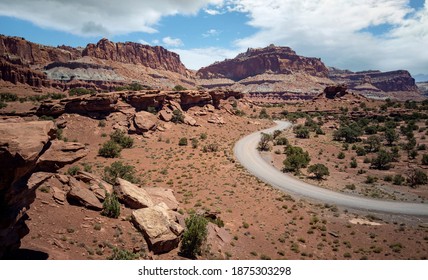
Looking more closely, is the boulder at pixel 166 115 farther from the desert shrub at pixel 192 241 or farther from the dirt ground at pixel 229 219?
the desert shrub at pixel 192 241

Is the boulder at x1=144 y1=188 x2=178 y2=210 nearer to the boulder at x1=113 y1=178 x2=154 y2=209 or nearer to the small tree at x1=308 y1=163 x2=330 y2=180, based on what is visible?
the boulder at x1=113 y1=178 x2=154 y2=209

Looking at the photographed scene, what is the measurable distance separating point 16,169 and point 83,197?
7.28 meters

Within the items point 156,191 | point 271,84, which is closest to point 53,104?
point 156,191

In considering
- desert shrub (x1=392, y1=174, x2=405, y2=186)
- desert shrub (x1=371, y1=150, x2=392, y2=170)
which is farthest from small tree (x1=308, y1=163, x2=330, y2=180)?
desert shrub (x1=371, y1=150, x2=392, y2=170)

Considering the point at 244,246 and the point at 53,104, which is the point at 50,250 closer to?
the point at 244,246

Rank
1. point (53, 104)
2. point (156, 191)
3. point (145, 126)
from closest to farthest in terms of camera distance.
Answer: point (156, 191)
point (53, 104)
point (145, 126)

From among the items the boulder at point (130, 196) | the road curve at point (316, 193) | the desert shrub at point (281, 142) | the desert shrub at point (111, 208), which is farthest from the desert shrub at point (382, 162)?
the desert shrub at point (111, 208)

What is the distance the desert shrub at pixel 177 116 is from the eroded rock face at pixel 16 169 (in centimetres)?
4608

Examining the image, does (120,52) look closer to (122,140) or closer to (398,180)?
(122,140)

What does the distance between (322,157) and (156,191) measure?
110 feet

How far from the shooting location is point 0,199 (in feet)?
27.2

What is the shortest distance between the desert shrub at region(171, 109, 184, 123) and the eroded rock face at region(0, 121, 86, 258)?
46.1m

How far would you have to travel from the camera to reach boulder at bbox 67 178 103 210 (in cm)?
1453

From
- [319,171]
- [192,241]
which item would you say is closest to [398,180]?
[319,171]
